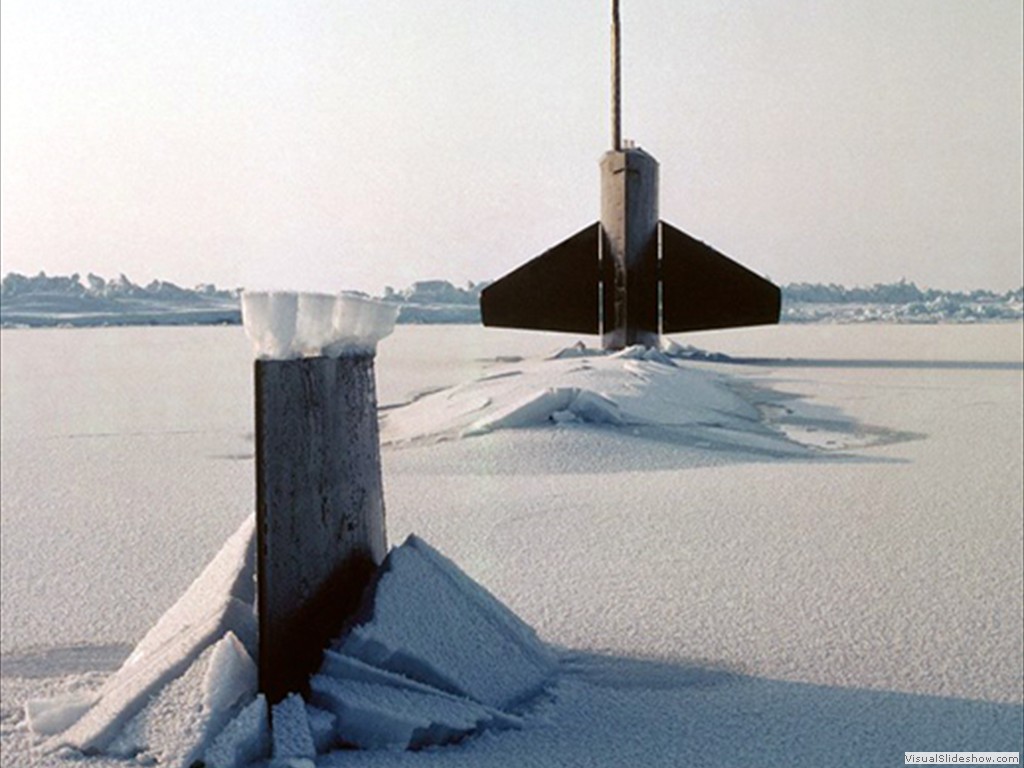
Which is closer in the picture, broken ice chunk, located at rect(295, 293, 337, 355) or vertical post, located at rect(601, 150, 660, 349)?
broken ice chunk, located at rect(295, 293, 337, 355)

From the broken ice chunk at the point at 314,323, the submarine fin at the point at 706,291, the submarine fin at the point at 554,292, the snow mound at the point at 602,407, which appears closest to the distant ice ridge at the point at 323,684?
the broken ice chunk at the point at 314,323

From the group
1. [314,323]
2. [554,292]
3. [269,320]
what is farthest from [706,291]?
[269,320]

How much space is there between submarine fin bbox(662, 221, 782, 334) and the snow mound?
21.3 inches

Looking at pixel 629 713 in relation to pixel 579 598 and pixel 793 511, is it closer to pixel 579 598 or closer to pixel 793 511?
pixel 579 598

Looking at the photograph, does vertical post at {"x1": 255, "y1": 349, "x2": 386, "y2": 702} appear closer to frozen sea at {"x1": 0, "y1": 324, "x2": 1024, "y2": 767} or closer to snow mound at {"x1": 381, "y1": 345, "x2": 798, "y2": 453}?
frozen sea at {"x1": 0, "y1": 324, "x2": 1024, "y2": 767}

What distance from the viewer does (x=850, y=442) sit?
482 cm

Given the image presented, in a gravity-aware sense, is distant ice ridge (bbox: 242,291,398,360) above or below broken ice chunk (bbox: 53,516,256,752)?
above

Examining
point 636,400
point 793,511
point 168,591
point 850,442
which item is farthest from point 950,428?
point 168,591

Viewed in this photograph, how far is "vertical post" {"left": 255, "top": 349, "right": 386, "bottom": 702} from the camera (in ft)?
4.58

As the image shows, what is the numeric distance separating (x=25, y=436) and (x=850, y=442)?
423cm

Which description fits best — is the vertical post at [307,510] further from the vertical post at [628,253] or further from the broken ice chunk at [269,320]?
the vertical post at [628,253]

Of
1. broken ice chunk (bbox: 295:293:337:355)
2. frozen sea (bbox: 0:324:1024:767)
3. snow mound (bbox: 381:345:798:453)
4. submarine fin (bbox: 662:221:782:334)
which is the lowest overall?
frozen sea (bbox: 0:324:1024:767)

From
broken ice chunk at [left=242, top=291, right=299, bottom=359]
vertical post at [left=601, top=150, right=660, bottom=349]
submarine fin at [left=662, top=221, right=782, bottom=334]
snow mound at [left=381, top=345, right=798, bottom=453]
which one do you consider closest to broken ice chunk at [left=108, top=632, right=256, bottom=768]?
broken ice chunk at [left=242, top=291, right=299, bottom=359]

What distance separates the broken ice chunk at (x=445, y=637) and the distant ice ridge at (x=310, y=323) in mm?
357
